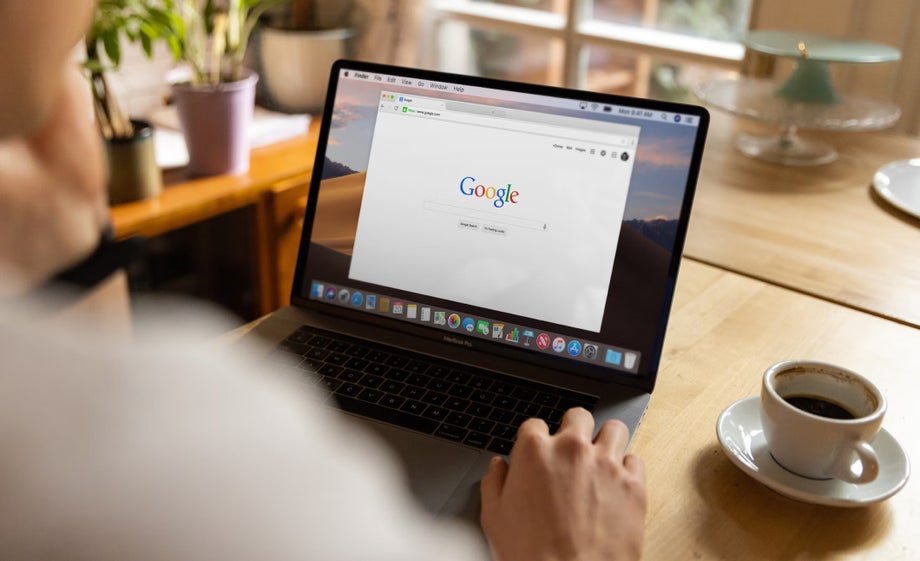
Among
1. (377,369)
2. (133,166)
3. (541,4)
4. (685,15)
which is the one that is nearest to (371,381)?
(377,369)

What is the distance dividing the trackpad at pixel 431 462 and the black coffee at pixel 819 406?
28 cm

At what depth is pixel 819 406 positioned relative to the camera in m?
0.75

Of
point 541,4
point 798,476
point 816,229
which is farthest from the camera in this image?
Answer: point 541,4

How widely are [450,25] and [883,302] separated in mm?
1740

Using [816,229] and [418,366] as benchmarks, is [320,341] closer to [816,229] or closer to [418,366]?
[418,366]

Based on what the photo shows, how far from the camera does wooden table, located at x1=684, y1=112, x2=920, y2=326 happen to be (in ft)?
3.67

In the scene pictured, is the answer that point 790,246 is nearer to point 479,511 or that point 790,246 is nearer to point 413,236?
point 413,236

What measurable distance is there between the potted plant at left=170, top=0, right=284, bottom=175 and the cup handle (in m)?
1.36

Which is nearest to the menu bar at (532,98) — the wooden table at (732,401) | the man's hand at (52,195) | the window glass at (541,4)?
the wooden table at (732,401)

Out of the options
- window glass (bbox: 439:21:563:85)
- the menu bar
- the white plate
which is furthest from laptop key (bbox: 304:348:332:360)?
window glass (bbox: 439:21:563:85)

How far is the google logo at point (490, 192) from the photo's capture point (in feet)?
2.96

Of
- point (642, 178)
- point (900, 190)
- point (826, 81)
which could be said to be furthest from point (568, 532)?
point (826, 81)

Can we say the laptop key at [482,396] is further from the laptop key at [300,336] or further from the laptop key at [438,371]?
the laptop key at [300,336]

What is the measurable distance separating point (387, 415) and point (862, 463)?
0.42 meters
